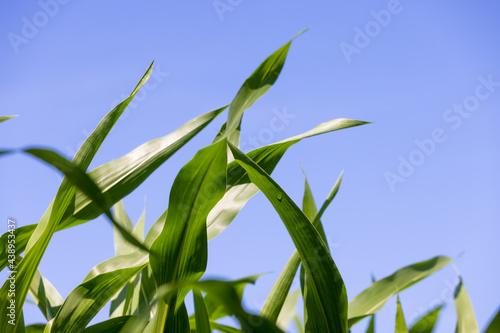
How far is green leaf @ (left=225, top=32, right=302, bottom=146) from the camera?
486 millimetres

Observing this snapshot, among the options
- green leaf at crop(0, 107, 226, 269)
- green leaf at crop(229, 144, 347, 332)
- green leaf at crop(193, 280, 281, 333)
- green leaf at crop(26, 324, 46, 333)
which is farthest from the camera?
green leaf at crop(26, 324, 46, 333)

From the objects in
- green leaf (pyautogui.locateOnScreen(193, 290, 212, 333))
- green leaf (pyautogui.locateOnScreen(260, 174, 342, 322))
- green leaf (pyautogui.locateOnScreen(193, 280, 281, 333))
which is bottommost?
green leaf (pyautogui.locateOnScreen(260, 174, 342, 322))

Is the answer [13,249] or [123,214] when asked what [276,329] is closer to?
[13,249]

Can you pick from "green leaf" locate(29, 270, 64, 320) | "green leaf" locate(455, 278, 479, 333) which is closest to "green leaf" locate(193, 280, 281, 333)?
"green leaf" locate(455, 278, 479, 333)

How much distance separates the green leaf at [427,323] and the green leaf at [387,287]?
1.9 inches

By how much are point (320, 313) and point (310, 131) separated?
0.21 m

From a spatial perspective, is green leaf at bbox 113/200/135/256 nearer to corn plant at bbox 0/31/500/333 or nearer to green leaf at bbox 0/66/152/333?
corn plant at bbox 0/31/500/333

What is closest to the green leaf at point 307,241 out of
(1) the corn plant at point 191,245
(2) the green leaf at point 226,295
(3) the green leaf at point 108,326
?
(1) the corn plant at point 191,245

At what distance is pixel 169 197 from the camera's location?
0.37 metres

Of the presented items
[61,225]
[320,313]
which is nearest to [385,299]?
[320,313]

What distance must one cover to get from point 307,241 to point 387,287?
20 cm

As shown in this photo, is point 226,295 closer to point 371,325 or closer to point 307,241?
point 307,241

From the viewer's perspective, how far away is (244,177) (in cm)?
50

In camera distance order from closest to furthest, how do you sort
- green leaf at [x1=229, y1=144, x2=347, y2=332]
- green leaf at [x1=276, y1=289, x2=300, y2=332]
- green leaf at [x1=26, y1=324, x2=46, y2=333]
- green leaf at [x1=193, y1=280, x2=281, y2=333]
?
green leaf at [x1=193, y1=280, x2=281, y2=333] → green leaf at [x1=229, y1=144, x2=347, y2=332] → green leaf at [x1=26, y1=324, x2=46, y2=333] → green leaf at [x1=276, y1=289, x2=300, y2=332]
